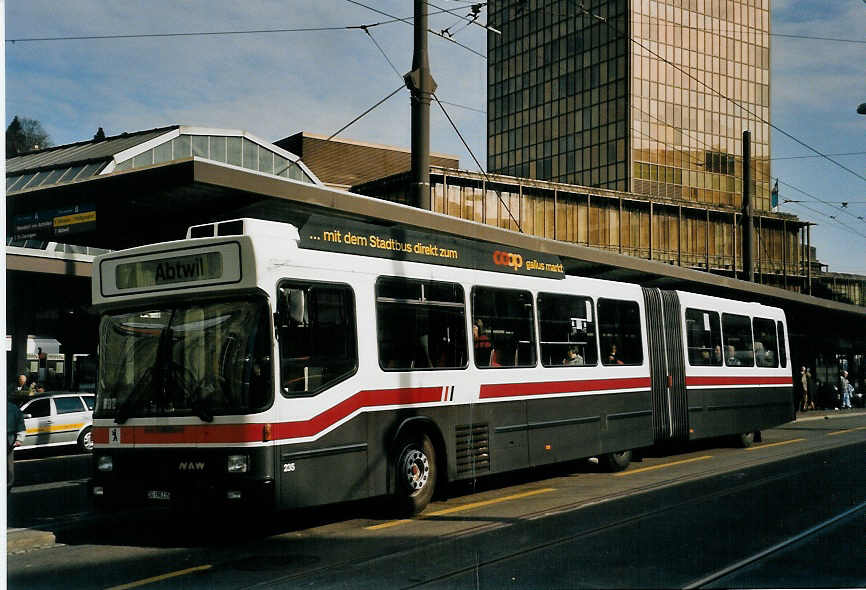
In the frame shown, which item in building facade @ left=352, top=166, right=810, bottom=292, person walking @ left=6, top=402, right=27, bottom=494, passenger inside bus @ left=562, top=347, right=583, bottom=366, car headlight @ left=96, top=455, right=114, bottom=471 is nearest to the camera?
car headlight @ left=96, top=455, right=114, bottom=471

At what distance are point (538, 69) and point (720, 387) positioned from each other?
256 feet

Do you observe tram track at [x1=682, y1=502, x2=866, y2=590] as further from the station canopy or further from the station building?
the station canopy

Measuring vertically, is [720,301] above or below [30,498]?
above

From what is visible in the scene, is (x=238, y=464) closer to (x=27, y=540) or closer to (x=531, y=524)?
(x=27, y=540)

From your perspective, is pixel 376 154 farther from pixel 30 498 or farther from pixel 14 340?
pixel 30 498

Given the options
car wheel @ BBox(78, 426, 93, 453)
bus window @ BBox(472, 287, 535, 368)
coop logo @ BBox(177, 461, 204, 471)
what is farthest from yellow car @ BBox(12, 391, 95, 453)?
coop logo @ BBox(177, 461, 204, 471)

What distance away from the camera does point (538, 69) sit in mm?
92500

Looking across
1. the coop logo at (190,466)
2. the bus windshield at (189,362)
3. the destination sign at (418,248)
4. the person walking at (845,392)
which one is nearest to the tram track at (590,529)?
the bus windshield at (189,362)

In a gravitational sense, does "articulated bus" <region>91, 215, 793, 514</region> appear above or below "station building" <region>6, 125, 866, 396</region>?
below

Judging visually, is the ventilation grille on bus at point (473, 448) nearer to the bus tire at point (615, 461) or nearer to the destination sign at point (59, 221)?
the bus tire at point (615, 461)

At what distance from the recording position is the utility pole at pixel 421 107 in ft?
46.6

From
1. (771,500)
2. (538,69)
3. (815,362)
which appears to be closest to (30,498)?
(771,500)

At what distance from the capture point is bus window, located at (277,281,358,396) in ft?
30.0

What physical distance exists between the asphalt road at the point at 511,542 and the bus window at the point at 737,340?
15.9 ft
